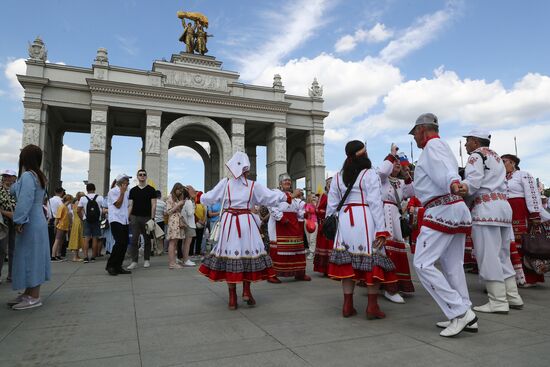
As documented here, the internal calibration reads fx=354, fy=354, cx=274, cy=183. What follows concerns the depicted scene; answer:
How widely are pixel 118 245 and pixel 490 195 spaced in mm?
6565

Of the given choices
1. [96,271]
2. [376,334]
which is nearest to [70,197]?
[96,271]

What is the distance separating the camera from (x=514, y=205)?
19.1ft

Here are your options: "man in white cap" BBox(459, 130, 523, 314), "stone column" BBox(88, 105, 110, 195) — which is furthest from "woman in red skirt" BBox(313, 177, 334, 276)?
"stone column" BBox(88, 105, 110, 195)

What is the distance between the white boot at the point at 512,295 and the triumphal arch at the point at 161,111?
21.6 m

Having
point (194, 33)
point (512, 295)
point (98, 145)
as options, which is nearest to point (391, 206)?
point (512, 295)

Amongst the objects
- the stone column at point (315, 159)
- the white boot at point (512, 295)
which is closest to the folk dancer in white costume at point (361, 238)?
the white boot at point (512, 295)

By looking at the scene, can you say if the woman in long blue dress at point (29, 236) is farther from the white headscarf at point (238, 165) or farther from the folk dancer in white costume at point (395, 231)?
the folk dancer in white costume at point (395, 231)

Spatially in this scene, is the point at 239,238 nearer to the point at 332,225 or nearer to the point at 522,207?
the point at 332,225

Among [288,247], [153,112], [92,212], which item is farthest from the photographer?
[153,112]

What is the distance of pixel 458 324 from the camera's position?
10.2 feet

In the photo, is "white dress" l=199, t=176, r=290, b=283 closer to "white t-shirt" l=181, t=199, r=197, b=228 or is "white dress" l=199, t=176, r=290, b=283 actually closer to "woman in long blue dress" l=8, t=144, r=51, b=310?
"woman in long blue dress" l=8, t=144, r=51, b=310

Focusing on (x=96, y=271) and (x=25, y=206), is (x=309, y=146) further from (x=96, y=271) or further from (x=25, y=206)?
(x=25, y=206)

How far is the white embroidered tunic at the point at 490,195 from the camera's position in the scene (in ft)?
13.3

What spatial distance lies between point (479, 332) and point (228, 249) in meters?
2.77
